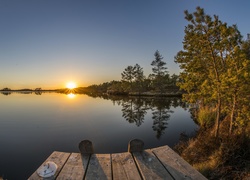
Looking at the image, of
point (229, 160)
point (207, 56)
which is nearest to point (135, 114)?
point (207, 56)

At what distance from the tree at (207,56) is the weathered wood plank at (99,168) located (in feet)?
14.4

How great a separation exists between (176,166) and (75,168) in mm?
1669

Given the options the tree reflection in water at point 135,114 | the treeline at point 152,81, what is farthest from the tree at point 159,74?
the tree reflection in water at point 135,114

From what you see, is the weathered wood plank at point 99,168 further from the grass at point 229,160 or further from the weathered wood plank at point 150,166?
the grass at point 229,160

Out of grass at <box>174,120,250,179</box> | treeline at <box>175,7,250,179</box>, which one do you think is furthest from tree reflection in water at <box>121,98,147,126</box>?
grass at <box>174,120,250,179</box>

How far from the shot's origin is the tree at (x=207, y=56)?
5.70 m

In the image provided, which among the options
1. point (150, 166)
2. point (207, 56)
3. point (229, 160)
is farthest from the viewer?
point (207, 56)

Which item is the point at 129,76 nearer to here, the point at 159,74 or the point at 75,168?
the point at 159,74

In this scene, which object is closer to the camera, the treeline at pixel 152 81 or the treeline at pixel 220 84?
the treeline at pixel 220 84

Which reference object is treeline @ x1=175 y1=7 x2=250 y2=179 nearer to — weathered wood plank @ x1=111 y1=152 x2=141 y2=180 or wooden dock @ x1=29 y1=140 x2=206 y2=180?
wooden dock @ x1=29 y1=140 x2=206 y2=180

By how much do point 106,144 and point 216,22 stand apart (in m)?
7.72

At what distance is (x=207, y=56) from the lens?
22.6ft

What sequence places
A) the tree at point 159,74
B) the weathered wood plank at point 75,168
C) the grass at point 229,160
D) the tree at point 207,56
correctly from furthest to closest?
the tree at point 159,74 → the tree at point 207,56 → the grass at point 229,160 → the weathered wood plank at point 75,168

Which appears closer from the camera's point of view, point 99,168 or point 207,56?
point 99,168
